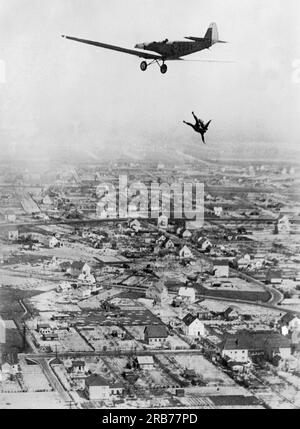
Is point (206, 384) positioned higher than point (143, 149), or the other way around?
point (143, 149)

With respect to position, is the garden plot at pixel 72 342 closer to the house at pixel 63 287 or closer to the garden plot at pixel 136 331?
the garden plot at pixel 136 331

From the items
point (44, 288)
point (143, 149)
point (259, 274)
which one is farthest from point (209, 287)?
point (143, 149)

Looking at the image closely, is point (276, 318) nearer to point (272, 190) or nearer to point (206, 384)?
point (206, 384)

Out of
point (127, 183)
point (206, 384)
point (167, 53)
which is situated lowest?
point (206, 384)

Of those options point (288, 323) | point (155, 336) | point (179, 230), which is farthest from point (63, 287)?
point (179, 230)

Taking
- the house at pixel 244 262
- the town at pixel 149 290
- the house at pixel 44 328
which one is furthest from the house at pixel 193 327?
the house at pixel 244 262

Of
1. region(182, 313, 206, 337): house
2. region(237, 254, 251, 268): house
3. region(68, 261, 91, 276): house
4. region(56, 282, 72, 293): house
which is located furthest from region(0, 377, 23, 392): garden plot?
region(237, 254, 251, 268): house

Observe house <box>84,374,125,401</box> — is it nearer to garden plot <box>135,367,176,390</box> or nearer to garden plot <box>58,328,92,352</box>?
garden plot <box>135,367,176,390</box>
